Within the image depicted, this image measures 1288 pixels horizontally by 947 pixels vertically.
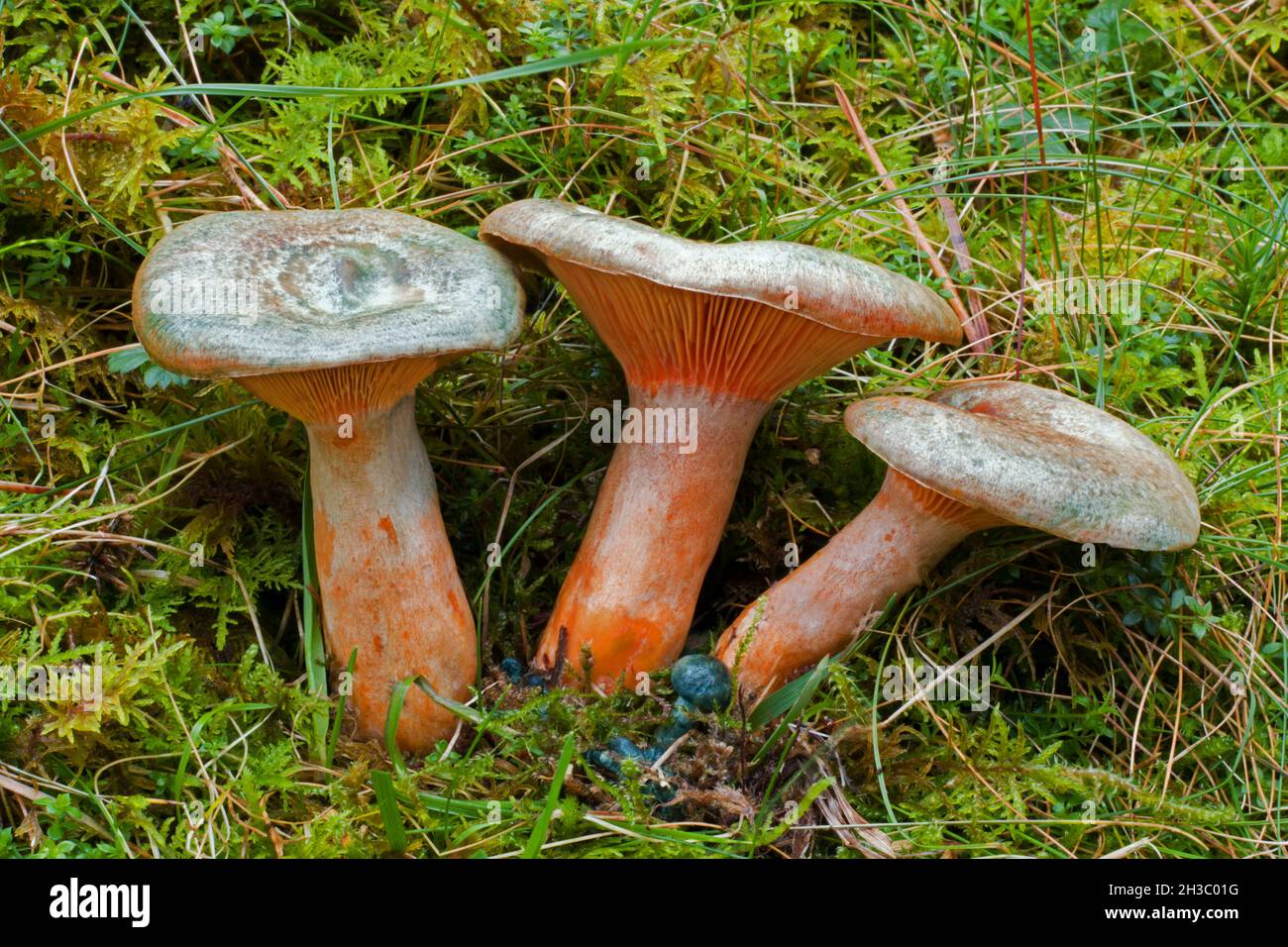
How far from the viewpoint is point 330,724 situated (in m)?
2.74

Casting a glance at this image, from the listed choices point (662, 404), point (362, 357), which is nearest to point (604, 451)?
point (662, 404)

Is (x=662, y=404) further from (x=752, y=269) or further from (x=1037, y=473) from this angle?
(x=1037, y=473)

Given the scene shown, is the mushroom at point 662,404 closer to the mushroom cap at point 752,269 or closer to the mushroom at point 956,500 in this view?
the mushroom cap at point 752,269

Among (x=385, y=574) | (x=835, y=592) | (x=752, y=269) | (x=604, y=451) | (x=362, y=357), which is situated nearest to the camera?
(x=362, y=357)

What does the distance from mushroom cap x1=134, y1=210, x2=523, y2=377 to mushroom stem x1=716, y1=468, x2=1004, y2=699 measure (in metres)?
1.05

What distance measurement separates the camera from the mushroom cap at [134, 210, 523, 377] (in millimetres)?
2164

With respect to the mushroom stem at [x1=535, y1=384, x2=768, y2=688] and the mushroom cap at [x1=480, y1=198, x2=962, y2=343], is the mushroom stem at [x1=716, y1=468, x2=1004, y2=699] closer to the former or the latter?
the mushroom stem at [x1=535, y1=384, x2=768, y2=688]

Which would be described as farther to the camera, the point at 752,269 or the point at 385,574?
the point at 385,574

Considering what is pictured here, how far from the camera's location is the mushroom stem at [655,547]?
9.04 feet

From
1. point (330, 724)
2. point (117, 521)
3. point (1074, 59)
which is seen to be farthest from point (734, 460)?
point (1074, 59)

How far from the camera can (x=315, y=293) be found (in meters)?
2.51

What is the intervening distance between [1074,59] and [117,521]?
12.4ft

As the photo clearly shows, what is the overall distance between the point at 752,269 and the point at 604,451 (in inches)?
43.5

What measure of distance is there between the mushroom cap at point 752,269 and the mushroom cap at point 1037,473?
0.24 m
